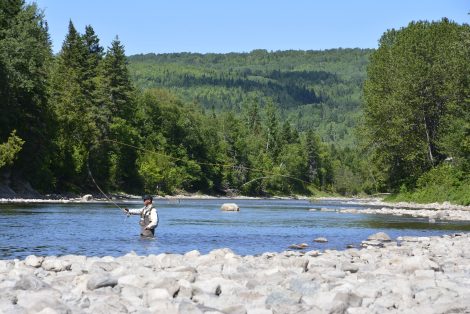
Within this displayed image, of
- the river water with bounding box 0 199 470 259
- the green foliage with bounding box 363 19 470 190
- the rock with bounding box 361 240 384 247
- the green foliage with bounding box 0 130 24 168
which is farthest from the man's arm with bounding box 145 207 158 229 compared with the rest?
the green foliage with bounding box 0 130 24 168

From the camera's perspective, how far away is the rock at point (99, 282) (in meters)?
9.83

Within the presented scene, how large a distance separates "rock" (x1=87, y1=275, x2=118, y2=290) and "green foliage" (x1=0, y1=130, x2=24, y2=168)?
43002 millimetres

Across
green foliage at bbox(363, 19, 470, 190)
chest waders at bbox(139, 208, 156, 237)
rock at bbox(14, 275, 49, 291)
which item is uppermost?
green foliage at bbox(363, 19, 470, 190)

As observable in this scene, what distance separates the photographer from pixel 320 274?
1198 cm

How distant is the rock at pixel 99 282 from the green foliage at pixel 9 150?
43.0 meters

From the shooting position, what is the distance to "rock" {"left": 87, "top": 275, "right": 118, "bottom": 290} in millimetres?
9828

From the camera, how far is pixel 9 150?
5131 cm

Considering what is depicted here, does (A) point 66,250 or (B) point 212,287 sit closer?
(B) point 212,287

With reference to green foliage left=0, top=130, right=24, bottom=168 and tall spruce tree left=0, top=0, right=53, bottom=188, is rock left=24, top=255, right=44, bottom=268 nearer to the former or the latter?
green foliage left=0, top=130, right=24, bottom=168

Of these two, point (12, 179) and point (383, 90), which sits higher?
point (383, 90)

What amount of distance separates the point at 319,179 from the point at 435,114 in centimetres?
10851

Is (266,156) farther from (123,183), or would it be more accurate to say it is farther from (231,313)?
(231,313)

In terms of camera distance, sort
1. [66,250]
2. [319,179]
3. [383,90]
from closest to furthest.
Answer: [66,250] < [383,90] < [319,179]

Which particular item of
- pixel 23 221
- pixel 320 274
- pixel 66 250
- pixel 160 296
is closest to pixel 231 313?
pixel 160 296
